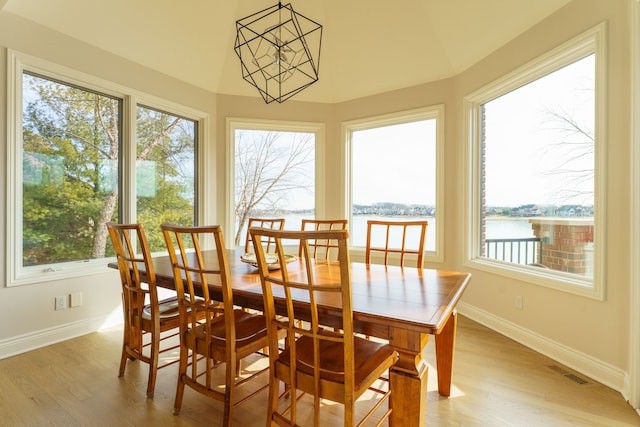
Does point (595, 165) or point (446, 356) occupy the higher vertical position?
point (595, 165)

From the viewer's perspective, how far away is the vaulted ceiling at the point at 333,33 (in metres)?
2.80

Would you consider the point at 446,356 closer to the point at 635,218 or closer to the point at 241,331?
the point at 241,331

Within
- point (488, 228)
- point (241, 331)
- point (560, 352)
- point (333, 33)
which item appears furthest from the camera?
point (333, 33)

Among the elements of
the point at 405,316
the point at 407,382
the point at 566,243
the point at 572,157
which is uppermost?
the point at 572,157

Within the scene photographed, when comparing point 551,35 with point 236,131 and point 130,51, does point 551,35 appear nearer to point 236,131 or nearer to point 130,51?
point 236,131

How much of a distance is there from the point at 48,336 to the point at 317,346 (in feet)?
8.90

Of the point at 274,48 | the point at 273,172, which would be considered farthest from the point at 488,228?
the point at 274,48

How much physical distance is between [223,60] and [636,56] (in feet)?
12.4

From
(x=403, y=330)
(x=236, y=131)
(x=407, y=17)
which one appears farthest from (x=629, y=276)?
(x=236, y=131)

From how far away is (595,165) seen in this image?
2248mm

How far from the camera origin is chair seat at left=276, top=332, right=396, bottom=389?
135 cm

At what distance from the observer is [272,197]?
175 inches

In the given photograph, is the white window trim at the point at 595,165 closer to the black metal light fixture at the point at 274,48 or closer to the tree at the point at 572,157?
the tree at the point at 572,157

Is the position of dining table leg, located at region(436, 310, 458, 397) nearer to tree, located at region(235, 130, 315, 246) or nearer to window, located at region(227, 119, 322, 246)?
window, located at region(227, 119, 322, 246)
